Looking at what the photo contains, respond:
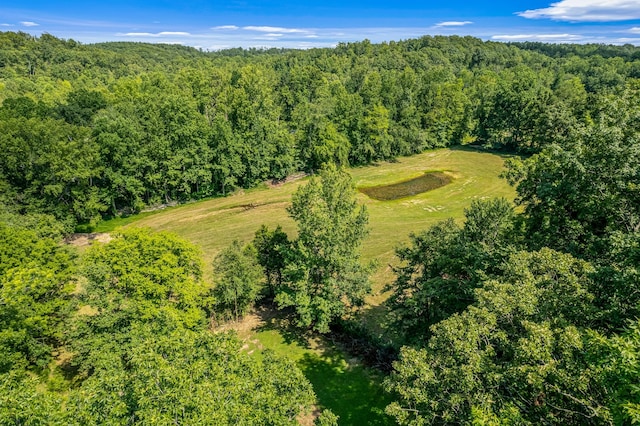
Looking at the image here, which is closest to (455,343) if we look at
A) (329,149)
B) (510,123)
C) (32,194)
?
(32,194)

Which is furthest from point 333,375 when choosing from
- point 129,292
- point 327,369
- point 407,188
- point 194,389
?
point 407,188

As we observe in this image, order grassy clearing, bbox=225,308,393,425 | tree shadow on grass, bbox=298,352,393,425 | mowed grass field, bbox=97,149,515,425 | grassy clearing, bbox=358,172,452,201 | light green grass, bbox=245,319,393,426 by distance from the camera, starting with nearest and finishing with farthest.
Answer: tree shadow on grass, bbox=298,352,393,425, light green grass, bbox=245,319,393,426, grassy clearing, bbox=225,308,393,425, mowed grass field, bbox=97,149,515,425, grassy clearing, bbox=358,172,452,201

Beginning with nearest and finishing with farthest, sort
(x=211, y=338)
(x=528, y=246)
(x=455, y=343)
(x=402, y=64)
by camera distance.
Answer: (x=455, y=343)
(x=211, y=338)
(x=528, y=246)
(x=402, y=64)

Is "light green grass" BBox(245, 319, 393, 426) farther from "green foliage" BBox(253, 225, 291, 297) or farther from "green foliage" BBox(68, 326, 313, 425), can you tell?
"green foliage" BBox(68, 326, 313, 425)

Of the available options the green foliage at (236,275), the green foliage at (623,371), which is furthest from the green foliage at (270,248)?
the green foliage at (623,371)

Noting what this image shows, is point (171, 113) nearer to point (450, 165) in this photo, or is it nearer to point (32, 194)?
point (32, 194)

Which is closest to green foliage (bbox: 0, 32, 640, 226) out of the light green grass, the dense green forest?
the dense green forest
